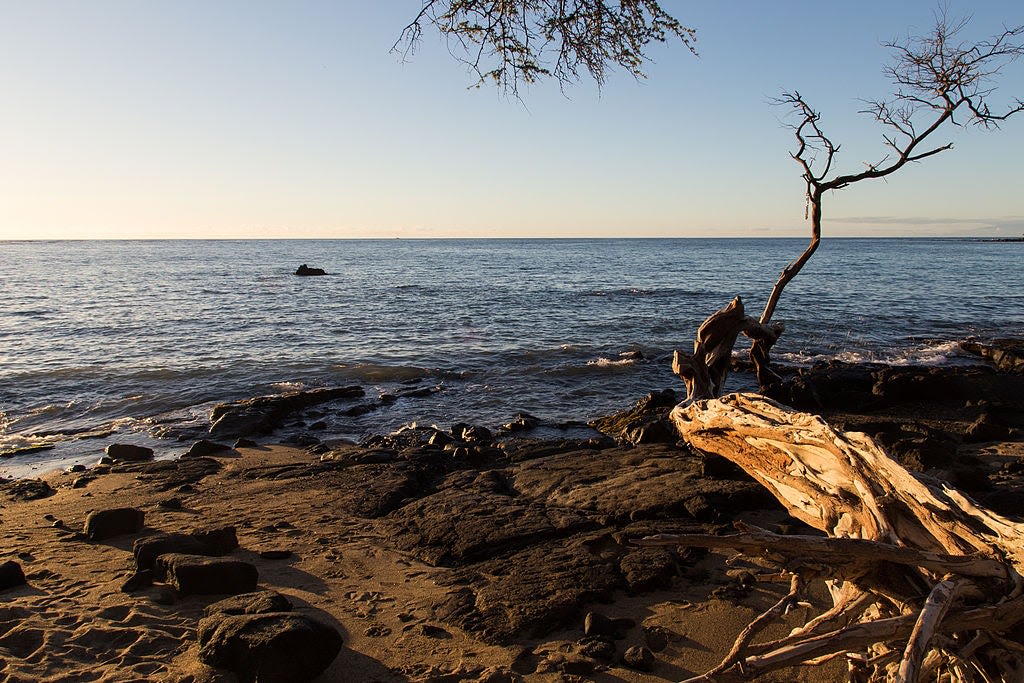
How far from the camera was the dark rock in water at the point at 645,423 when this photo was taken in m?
10.6

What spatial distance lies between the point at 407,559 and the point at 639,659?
2662 mm

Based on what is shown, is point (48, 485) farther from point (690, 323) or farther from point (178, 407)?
point (690, 323)

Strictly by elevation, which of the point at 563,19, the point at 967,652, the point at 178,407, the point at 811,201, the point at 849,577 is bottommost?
the point at 178,407

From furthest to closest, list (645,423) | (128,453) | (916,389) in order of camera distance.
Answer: (916,389) < (645,423) < (128,453)

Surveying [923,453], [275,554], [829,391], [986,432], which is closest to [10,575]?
[275,554]

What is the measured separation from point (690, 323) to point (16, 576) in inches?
958

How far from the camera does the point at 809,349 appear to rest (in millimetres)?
21172

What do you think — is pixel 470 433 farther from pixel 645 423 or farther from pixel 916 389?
pixel 916 389

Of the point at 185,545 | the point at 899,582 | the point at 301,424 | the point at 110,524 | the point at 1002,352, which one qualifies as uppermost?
the point at 899,582

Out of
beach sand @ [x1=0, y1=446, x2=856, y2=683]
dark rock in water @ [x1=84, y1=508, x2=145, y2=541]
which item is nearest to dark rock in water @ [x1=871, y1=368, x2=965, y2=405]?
beach sand @ [x1=0, y1=446, x2=856, y2=683]

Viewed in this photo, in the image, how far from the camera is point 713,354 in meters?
10.7

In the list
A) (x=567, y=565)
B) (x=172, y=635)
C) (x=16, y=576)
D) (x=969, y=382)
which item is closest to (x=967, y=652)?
(x=567, y=565)

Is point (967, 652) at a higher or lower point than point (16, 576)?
higher

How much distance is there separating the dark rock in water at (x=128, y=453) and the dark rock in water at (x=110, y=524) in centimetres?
390
